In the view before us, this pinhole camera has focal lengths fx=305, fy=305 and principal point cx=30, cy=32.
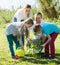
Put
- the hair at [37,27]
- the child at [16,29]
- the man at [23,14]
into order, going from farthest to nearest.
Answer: the man at [23,14] < the hair at [37,27] < the child at [16,29]

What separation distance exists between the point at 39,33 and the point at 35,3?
18003 millimetres

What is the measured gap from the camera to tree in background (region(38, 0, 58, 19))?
24844 mm

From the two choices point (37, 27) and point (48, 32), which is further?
point (48, 32)

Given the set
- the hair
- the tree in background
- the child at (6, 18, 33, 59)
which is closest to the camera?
the child at (6, 18, 33, 59)

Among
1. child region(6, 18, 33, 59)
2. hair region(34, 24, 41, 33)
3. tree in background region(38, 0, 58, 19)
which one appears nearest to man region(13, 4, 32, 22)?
child region(6, 18, 33, 59)

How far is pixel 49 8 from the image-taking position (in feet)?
81.8

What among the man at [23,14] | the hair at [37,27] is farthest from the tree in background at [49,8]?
the hair at [37,27]

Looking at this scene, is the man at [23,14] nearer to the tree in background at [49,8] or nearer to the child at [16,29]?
the child at [16,29]

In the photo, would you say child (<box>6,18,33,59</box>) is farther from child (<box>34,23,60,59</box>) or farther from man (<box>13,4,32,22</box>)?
man (<box>13,4,32,22</box>)

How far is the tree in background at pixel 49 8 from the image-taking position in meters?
24.8

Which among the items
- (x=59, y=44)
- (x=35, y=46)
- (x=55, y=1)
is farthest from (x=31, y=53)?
(x=55, y=1)

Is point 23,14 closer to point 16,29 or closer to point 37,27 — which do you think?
point 16,29

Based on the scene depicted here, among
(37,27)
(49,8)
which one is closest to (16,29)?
(37,27)

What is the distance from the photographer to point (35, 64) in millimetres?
8414
